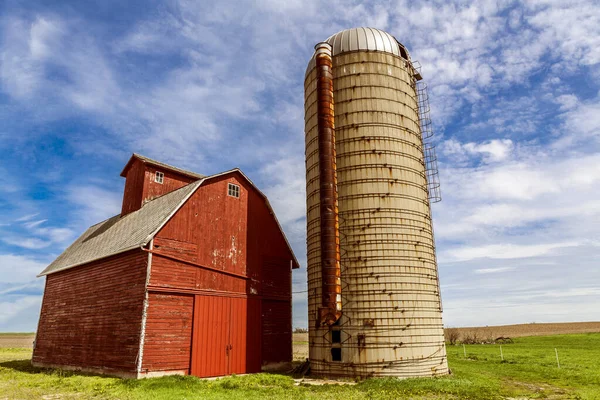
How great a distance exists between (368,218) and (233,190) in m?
7.75

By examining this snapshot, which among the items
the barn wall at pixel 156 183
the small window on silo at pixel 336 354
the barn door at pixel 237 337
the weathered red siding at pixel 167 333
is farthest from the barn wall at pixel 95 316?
the small window on silo at pixel 336 354

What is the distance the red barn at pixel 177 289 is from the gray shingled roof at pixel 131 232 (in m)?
0.08

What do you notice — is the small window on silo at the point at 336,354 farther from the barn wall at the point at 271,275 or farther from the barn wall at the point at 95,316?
the barn wall at the point at 95,316

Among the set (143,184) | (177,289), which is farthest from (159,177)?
(177,289)

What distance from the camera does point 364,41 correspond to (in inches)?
822

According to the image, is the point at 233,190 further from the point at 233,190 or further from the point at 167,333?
the point at 167,333

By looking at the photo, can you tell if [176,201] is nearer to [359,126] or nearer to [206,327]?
[206,327]

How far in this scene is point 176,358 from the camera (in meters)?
17.0

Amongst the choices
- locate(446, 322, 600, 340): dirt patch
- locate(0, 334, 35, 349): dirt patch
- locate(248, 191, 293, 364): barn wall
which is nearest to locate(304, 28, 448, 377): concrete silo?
locate(248, 191, 293, 364): barn wall

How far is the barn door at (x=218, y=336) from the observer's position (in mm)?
17891

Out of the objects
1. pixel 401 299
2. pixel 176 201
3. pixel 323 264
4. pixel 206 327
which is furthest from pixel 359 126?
pixel 206 327

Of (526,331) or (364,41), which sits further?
(526,331)

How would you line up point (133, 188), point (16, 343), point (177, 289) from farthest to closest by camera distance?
point (16, 343)
point (133, 188)
point (177, 289)

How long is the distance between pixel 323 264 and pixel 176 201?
25.4 ft
